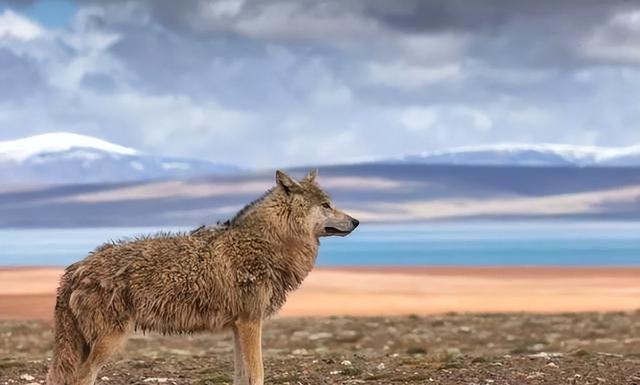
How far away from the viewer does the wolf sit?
38.8 feet

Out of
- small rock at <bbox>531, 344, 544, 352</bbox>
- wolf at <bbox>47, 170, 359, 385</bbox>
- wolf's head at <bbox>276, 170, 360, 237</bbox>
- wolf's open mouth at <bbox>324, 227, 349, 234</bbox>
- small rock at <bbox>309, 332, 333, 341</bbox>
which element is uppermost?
wolf's head at <bbox>276, 170, 360, 237</bbox>

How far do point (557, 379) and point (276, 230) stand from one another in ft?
17.1

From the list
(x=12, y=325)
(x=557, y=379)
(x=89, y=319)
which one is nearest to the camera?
(x=89, y=319)

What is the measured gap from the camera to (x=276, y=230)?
13055 mm

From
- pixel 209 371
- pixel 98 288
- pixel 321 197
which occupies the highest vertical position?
pixel 321 197

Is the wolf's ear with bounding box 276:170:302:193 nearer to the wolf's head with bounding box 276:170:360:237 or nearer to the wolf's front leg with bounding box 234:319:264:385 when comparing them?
the wolf's head with bounding box 276:170:360:237

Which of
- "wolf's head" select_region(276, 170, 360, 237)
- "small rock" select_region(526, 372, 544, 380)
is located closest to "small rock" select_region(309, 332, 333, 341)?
"small rock" select_region(526, 372, 544, 380)

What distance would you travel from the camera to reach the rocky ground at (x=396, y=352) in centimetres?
1579

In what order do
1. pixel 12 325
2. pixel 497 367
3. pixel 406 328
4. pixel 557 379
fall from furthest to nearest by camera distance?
1. pixel 12 325
2. pixel 406 328
3. pixel 497 367
4. pixel 557 379

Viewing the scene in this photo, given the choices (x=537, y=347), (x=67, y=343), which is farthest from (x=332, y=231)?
(x=537, y=347)

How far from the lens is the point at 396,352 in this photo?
925 inches

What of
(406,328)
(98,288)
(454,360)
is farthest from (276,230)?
(406,328)

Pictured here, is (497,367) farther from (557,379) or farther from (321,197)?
(321,197)

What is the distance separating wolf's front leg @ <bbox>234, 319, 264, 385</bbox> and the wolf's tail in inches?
70.4
